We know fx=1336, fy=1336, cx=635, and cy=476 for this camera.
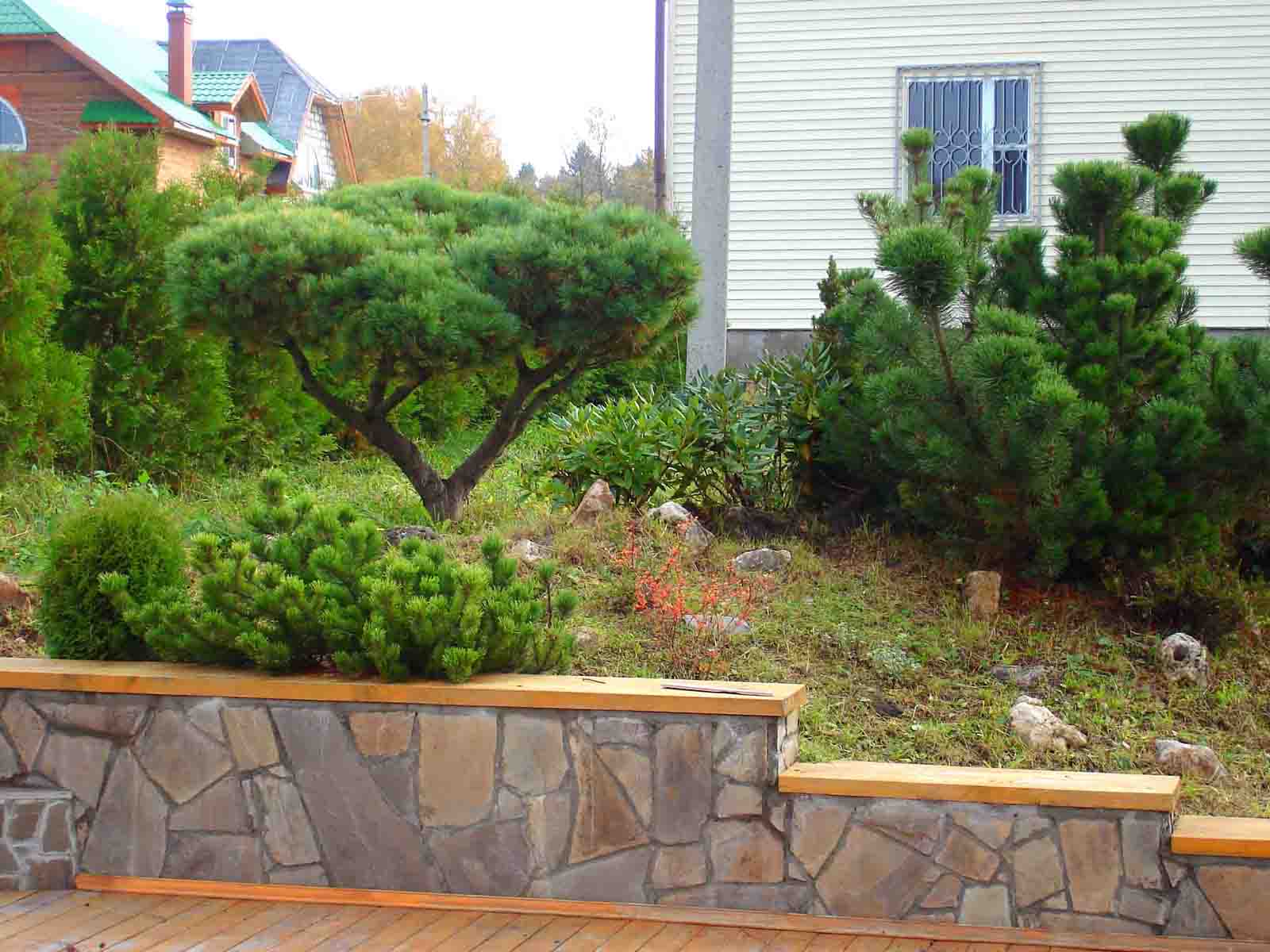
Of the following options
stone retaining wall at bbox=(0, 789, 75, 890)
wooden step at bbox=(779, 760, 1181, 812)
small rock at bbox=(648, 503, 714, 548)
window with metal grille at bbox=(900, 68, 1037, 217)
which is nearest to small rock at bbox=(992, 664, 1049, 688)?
wooden step at bbox=(779, 760, 1181, 812)

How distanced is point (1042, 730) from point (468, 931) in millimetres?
1760

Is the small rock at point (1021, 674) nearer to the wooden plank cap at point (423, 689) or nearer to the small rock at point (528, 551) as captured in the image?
the wooden plank cap at point (423, 689)

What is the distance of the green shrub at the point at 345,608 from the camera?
3.69 metres

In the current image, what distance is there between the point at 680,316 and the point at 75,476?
3.59m

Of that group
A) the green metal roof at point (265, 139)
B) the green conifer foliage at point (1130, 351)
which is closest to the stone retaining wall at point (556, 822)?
the green conifer foliage at point (1130, 351)

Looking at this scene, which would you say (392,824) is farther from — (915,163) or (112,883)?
(915,163)

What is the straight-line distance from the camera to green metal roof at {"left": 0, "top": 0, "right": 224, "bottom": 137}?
20.5m

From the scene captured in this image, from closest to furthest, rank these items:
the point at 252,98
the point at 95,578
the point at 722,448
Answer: the point at 95,578 < the point at 722,448 < the point at 252,98

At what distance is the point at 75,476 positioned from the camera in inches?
284

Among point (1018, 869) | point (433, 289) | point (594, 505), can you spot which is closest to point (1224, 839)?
point (1018, 869)

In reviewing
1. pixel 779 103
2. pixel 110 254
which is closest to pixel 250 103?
pixel 779 103

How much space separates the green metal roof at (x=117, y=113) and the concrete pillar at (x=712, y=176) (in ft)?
52.3

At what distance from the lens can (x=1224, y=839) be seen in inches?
126

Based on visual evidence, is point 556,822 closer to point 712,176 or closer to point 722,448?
point 722,448
